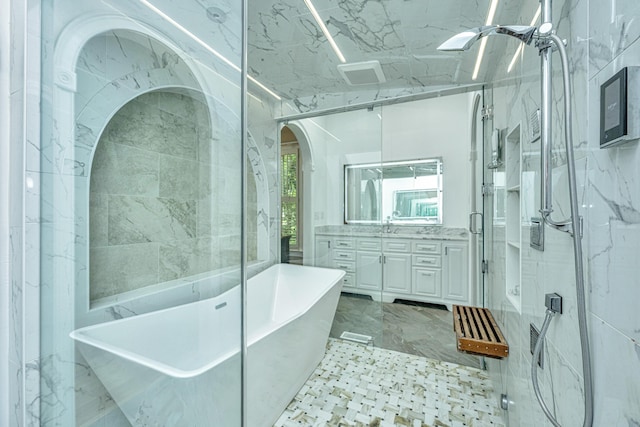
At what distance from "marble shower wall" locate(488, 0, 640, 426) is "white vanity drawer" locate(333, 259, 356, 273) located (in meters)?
1.91

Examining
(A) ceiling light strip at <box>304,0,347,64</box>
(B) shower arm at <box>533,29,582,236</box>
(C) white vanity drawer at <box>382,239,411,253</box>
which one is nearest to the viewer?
(B) shower arm at <box>533,29,582,236</box>

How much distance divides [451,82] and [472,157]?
112 centimetres

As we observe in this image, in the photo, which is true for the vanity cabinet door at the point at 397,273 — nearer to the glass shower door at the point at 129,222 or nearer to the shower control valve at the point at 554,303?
the shower control valve at the point at 554,303

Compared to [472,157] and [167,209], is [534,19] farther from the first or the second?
[472,157]

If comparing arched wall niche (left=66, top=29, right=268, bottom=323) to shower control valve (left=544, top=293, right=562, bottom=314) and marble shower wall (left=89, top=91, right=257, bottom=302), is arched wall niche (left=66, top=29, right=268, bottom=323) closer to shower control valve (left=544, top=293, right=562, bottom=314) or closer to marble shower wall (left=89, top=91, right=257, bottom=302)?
marble shower wall (left=89, top=91, right=257, bottom=302)

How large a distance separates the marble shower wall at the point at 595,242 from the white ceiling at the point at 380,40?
0.70 metres

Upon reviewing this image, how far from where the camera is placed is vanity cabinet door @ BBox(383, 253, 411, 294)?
3.78 m

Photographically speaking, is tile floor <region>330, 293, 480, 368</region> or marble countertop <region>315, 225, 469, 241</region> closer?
tile floor <region>330, 293, 480, 368</region>

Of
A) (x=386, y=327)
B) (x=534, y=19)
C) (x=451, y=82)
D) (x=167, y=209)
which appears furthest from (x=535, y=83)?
(x=386, y=327)

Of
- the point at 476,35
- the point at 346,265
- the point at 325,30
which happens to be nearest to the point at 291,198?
the point at 346,265

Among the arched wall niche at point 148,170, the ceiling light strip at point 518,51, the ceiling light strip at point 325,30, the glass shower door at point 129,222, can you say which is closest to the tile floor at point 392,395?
the glass shower door at point 129,222

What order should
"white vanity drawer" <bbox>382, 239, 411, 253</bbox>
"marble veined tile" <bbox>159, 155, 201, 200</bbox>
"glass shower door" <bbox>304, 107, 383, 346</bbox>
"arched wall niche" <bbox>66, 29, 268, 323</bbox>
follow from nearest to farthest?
"arched wall niche" <bbox>66, 29, 268, 323</bbox>, "marble veined tile" <bbox>159, 155, 201, 200</bbox>, "glass shower door" <bbox>304, 107, 383, 346</bbox>, "white vanity drawer" <bbox>382, 239, 411, 253</bbox>

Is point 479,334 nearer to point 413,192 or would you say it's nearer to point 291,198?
point 291,198

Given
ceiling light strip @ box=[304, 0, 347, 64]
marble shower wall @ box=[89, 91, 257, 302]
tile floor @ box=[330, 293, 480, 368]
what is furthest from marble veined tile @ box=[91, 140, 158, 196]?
tile floor @ box=[330, 293, 480, 368]
